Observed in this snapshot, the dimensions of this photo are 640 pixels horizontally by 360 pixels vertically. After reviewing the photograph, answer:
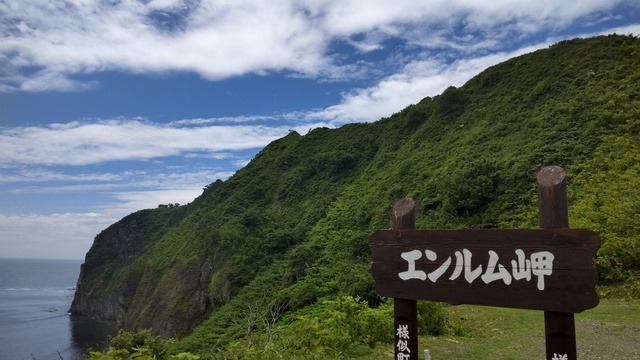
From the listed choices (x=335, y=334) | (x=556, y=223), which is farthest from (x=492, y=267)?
(x=335, y=334)

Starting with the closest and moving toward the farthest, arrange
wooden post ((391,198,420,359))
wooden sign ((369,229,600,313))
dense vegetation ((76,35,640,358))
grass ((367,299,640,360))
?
wooden sign ((369,229,600,313)) → wooden post ((391,198,420,359)) → grass ((367,299,640,360)) → dense vegetation ((76,35,640,358))

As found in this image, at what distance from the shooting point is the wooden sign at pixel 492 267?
285 cm

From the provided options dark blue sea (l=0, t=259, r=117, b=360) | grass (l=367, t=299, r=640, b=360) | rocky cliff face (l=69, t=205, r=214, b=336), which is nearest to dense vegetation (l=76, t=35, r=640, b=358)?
rocky cliff face (l=69, t=205, r=214, b=336)

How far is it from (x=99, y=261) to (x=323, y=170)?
44.2 metres

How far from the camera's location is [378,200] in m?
26.3

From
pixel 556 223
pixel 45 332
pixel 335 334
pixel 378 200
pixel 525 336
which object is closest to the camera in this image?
pixel 556 223

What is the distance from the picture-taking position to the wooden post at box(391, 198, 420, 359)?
356 centimetres

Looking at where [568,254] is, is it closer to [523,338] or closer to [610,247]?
[523,338]

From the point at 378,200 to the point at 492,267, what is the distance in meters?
23.3

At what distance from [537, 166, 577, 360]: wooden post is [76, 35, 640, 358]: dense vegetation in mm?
3505

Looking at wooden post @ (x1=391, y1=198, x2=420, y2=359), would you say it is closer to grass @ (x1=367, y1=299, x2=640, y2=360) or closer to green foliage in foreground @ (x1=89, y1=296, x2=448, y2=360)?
green foliage in foreground @ (x1=89, y1=296, x2=448, y2=360)

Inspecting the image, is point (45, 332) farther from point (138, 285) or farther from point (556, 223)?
point (556, 223)

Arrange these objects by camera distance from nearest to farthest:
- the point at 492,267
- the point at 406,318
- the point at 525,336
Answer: the point at 492,267 → the point at 406,318 → the point at 525,336

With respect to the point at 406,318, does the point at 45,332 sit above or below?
below
